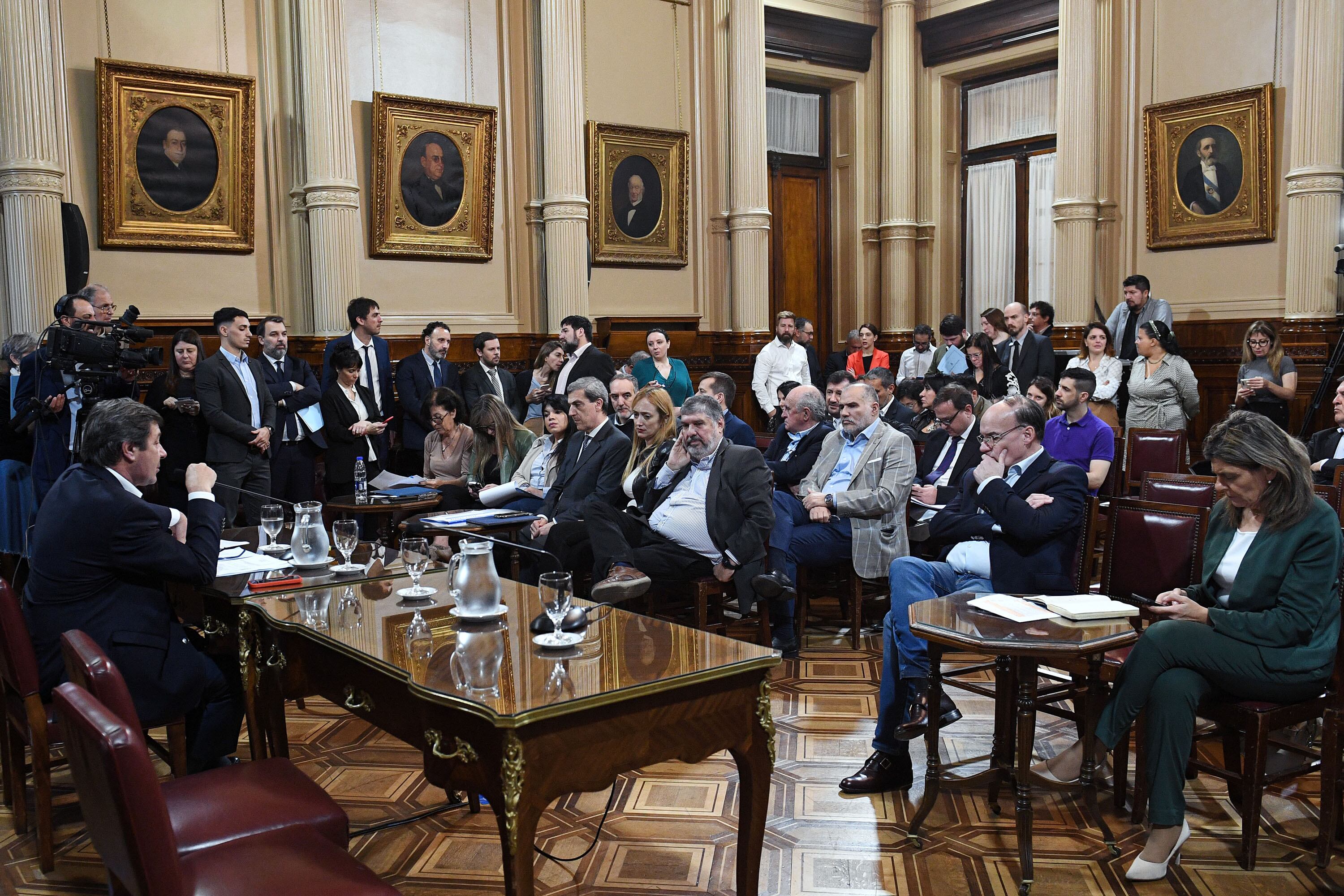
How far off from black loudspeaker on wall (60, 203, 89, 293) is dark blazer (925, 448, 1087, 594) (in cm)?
607

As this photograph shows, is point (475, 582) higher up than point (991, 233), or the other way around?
point (991, 233)

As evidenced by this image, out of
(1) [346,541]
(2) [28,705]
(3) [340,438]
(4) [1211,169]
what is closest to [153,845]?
(2) [28,705]

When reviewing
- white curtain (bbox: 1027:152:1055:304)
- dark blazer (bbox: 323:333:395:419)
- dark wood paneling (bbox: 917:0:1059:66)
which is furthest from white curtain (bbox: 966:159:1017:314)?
dark blazer (bbox: 323:333:395:419)

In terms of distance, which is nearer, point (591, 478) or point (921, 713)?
point (921, 713)

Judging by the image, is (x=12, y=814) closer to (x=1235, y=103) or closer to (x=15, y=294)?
(x=15, y=294)

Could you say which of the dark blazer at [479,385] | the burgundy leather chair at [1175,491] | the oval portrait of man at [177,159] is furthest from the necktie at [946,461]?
the oval portrait of man at [177,159]

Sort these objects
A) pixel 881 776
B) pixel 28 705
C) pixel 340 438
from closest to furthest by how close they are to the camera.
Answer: pixel 28 705
pixel 881 776
pixel 340 438

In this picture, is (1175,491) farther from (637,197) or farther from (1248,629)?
(637,197)

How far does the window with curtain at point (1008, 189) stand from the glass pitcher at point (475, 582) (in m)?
9.64

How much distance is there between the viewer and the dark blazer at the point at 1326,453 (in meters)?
5.76

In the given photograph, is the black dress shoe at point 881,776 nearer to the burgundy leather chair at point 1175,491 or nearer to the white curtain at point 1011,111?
the burgundy leather chair at point 1175,491

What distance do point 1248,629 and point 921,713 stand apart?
3.64 ft

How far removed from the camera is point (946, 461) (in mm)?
5742

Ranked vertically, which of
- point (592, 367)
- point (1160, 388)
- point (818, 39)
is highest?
point (818, 39)
